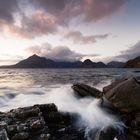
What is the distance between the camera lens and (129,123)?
1127 centimetres

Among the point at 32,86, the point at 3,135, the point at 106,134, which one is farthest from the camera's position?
the point at 32,86

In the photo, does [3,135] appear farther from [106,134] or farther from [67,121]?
[106,134]

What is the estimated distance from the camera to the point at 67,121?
1245cm

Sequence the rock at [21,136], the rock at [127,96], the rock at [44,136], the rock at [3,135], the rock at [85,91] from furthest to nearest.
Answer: the rock at [85,91], the rock at [127,96], the rock at [44,136], the rock at [21,136], the rock at [3,135]

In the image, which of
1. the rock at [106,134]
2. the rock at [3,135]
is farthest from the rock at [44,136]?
the rock at [106,134]

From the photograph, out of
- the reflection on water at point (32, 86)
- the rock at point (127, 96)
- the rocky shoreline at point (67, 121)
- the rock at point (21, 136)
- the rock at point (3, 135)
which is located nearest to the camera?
the rock at point (3, 135)

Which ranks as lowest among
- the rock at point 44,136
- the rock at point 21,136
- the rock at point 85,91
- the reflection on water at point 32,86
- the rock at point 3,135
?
the reflection on water at point 32,86

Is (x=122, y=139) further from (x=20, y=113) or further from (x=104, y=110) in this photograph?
(x=20, y=113)

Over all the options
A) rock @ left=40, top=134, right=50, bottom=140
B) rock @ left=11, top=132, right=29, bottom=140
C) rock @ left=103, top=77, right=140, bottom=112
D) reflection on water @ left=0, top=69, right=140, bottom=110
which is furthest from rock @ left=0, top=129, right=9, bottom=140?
reflection on water @ left=0, top=69, right=140, bottom=110

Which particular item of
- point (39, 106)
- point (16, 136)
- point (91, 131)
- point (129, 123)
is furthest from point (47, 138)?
point (129, 123)

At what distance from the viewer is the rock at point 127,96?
11.6 meters

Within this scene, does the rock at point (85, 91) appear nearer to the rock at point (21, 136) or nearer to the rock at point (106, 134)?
the rock at point (106, 134)

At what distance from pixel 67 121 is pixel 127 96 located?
3794 millimetres

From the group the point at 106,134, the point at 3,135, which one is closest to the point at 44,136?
the point at 3,135
